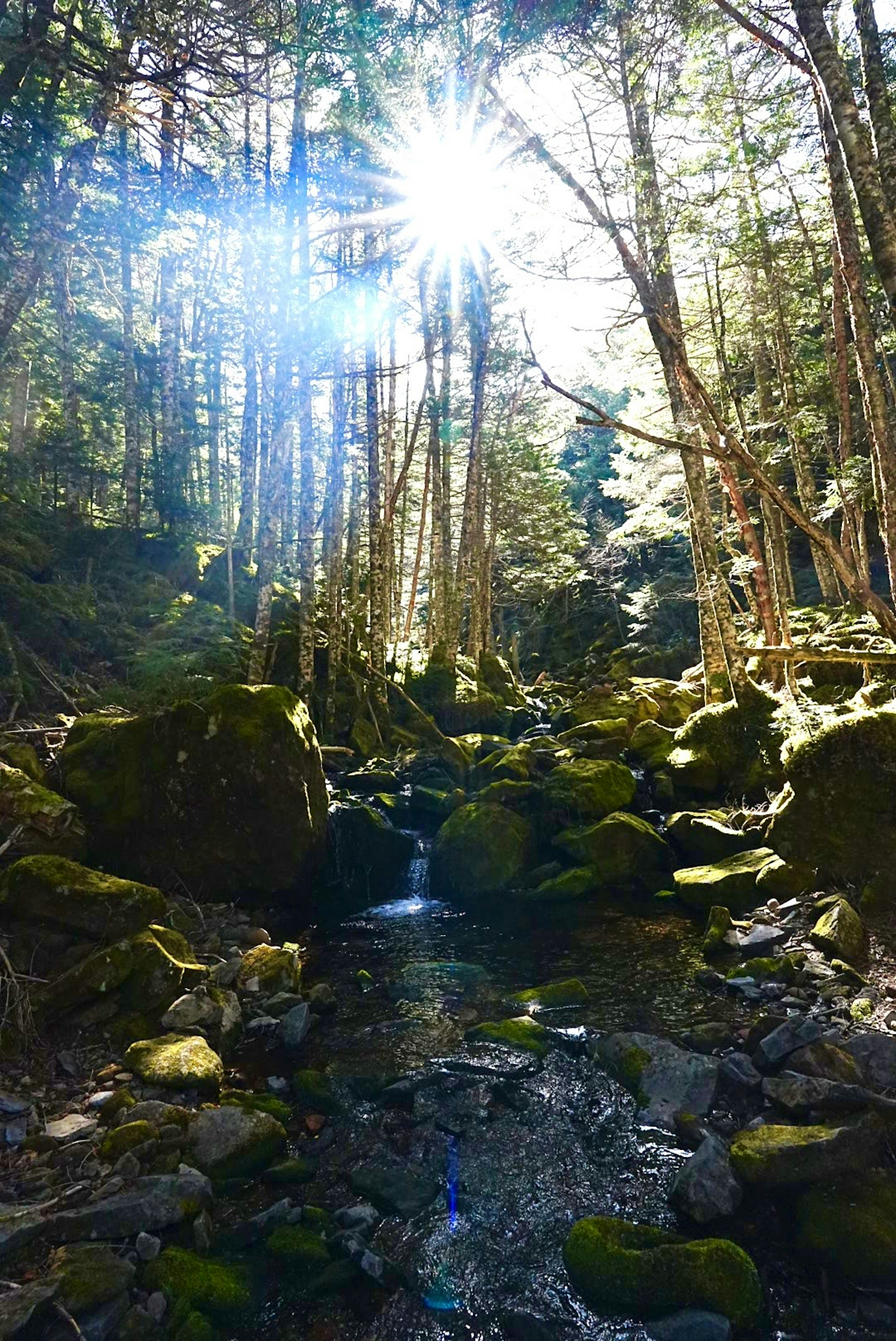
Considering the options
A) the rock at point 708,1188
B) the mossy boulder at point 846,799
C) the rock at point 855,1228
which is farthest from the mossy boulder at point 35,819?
the mossy boulder at point 846,799

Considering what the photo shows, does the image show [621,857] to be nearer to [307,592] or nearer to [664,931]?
[664,931]

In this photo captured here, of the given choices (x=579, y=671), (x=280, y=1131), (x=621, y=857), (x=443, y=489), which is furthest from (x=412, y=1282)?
(x=579, y=671)

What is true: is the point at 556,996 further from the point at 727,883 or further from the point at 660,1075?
the point at 727,883

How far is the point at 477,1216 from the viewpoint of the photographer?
419 cm

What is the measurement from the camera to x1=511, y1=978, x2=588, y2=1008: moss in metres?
6.70

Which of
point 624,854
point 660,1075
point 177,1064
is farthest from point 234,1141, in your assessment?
point 624,854

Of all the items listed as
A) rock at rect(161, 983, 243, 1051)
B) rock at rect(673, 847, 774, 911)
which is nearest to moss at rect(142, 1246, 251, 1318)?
rock at rect(161, 983, 243, 1051)

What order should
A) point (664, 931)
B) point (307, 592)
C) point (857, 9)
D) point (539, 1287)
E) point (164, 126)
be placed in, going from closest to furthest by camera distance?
point (539, 1287), point (857, 9), point (664, 931), point (164, 126), point (307, 592)

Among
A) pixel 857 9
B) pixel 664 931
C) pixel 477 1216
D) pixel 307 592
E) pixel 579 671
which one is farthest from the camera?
pixel 579 671

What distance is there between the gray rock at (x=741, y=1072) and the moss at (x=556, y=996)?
175 centimetres

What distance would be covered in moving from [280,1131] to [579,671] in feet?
95.8

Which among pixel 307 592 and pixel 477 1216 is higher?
pixel 307 592

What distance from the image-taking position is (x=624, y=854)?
33.7 ft

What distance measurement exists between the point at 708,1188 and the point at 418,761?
11239 millimetres
